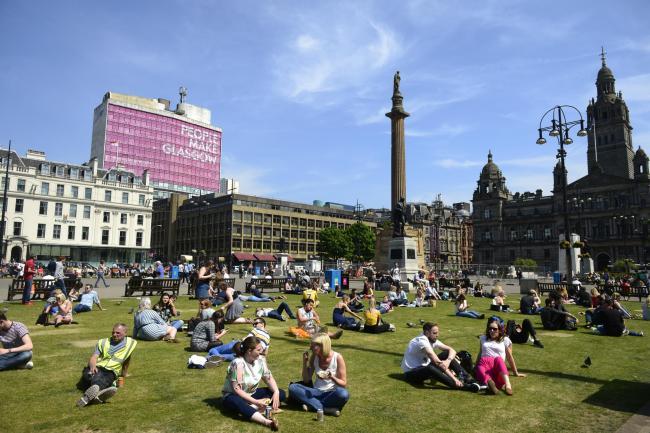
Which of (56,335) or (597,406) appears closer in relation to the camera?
(597,406)

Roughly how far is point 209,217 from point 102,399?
88.9 m

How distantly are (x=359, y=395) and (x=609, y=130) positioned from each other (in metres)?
116

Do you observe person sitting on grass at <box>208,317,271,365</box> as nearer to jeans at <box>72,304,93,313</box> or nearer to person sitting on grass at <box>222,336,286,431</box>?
person sitting on grass at <box>222,336,286,431</box>

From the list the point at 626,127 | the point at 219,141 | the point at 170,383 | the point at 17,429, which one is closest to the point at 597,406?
the point at 170,383

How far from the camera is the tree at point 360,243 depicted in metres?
87.8

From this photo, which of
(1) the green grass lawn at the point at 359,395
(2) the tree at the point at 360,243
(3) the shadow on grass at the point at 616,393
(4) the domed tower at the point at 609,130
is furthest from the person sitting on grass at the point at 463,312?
(4) the domed tower at the point at 609,130

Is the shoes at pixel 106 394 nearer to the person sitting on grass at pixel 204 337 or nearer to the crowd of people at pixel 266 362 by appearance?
the crowd of people at pixel 266 362

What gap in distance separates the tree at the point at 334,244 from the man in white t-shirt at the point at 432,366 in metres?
77.4

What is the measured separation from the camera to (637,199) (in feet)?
282

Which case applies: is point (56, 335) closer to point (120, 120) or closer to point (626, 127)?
point (120, 120)

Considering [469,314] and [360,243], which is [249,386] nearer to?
[469,314]

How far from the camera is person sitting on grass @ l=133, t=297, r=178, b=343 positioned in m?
11.4

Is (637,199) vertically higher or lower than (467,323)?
higher

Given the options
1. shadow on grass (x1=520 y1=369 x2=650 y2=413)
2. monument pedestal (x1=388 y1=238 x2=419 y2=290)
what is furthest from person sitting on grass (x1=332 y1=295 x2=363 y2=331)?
monument pedestal (x1=388 y1=238 x2=419 y2=290)
